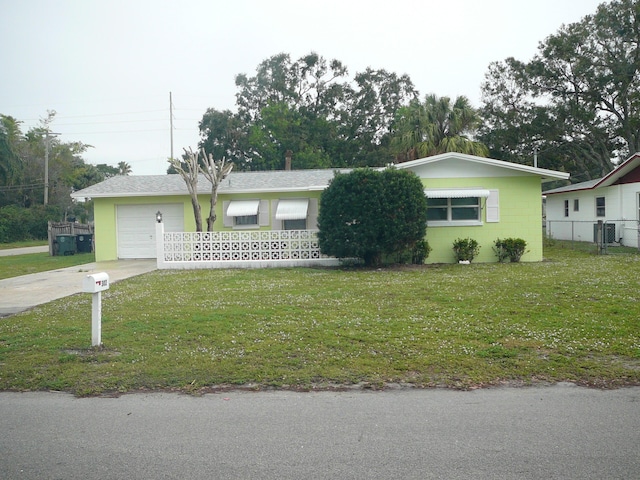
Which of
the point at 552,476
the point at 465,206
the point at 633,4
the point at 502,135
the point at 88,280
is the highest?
the point at 633,4

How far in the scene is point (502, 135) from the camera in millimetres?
40688

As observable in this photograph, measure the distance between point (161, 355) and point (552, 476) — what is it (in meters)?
4.69

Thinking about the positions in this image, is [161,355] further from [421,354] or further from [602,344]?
[602,344]

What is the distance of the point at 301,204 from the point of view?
1973 centimetres

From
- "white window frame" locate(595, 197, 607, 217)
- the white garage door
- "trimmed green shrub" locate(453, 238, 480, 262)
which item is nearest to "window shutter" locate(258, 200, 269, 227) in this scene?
the white garage door

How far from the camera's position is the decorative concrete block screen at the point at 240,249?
56.8ft

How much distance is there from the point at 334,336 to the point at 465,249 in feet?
35.3

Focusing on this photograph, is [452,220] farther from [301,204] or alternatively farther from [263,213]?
[263,213]

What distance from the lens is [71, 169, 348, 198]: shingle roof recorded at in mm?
20031

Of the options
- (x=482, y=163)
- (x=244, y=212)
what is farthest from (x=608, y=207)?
(x=244, y=212)

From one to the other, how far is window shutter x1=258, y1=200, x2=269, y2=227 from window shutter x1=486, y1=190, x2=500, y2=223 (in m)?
7.87

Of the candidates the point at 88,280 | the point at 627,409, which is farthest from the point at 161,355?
the point at 627,409

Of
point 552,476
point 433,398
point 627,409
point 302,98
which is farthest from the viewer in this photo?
point 302,98

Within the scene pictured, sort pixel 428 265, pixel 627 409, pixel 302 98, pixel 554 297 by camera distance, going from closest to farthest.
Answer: pixel 627 409 < pixel 554 297 < pixel 428 265 < pixel 302 98
